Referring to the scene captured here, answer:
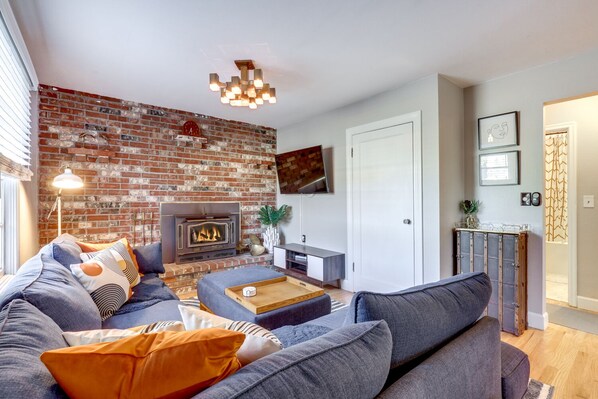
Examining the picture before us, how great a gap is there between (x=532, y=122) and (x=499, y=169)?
0.47 m

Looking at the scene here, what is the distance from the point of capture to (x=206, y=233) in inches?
161

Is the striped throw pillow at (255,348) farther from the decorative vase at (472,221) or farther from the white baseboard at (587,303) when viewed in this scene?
the white baseboard at (587,303)

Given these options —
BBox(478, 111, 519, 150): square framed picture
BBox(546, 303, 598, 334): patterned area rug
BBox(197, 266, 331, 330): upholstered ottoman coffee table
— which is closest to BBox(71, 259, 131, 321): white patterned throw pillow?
BBox(197, 266, 331, 330): upholstered ottoman coffee table

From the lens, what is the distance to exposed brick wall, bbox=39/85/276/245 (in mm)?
3186

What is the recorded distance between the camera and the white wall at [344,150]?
280cm

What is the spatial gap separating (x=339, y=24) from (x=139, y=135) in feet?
9.22

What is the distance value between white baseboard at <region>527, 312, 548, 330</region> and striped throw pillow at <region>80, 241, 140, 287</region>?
3.35 meters

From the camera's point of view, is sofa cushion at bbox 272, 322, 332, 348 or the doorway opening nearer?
sofa cushion at bbox 272, 322, 332, 348

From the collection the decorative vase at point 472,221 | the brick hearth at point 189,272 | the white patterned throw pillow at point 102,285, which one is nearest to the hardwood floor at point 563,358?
the decorative vase at point 472,221

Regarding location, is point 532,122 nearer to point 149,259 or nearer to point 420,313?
point 420,313

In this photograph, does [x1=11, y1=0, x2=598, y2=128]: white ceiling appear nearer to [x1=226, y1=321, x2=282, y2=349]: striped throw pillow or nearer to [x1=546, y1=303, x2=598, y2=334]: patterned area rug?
[x1=226, y1=321, x2=282, y2=349]: striped throw pillow

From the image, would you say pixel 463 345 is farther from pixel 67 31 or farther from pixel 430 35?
pixel 67 31

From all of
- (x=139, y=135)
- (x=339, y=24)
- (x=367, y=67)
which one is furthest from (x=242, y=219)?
(x=339, y=24)

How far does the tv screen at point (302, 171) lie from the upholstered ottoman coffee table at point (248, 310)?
1575mm
